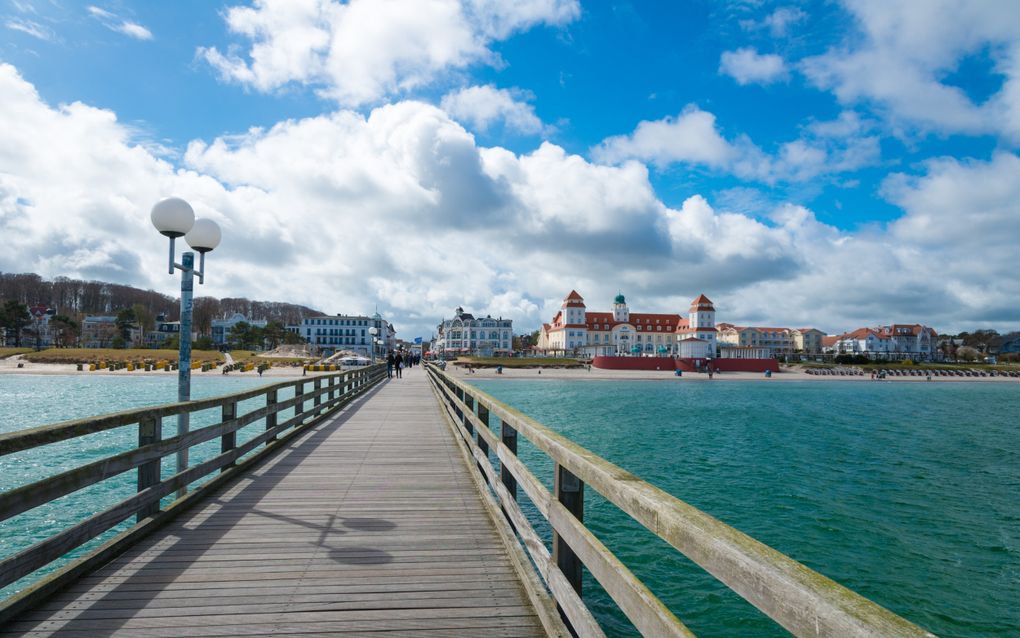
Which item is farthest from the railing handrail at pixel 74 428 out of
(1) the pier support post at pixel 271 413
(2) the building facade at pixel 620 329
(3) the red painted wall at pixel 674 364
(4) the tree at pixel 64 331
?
(4) the tree at pixel 64 331

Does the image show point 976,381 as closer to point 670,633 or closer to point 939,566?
point 939,566

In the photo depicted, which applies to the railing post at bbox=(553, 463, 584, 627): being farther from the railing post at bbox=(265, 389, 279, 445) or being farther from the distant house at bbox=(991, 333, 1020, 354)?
the distant house at bbox=(991, 333, 1020, 354)

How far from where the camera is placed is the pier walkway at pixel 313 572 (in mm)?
3203

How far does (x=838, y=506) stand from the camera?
12.1m

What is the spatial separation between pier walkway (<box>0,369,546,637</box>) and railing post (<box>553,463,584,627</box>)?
450 millimetres

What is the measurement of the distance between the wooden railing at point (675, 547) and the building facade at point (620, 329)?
102 meters

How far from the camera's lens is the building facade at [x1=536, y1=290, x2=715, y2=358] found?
368 ft

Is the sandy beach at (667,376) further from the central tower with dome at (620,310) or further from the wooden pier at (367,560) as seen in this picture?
the wooden pier at (367,560)

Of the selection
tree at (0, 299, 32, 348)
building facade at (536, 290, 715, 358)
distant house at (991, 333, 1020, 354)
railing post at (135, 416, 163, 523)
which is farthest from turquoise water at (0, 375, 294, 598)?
distant house at (991, 333, 1020, 354)

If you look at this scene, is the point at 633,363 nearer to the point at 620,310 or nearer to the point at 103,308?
the point at 620,310

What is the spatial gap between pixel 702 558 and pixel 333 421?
11877 millimetres

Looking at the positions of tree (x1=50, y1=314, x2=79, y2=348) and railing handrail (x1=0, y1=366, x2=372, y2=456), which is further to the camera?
tree (x1=50, y1=314, x2=79, y2=348)

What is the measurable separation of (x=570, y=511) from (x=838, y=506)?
11860 millimetres

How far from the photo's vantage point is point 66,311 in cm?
13362
